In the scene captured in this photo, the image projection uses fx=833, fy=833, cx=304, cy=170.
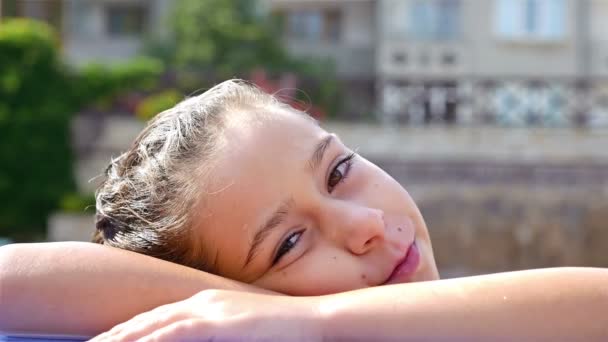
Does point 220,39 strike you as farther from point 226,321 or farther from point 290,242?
point 226,321

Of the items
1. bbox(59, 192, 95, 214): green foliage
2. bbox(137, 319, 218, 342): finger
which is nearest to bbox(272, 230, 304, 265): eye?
bbox(137, 319, 218, 342): finger

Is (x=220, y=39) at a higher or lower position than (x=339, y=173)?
lower

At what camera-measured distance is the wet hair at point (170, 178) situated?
81 centimetres

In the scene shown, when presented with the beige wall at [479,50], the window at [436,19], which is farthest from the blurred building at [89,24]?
the window at [436,19]

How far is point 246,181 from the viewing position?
0.77m

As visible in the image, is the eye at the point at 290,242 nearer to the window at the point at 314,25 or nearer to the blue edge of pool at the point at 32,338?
the blue edge of pool at the point at 32,338

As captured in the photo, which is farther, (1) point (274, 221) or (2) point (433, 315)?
(1) point (274, 221)

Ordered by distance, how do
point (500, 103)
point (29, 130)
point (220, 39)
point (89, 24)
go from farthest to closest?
point (89, 24)
point (220, 39)
point (500, 103)
point (29, 130)

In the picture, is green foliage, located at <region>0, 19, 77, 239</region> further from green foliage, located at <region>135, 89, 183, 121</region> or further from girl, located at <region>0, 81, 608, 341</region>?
girl, located at <region>0, 81, 608, 341</region>

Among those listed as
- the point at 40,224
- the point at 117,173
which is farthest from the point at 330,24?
the point at 117,173

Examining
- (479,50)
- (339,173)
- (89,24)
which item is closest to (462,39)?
(479,50)

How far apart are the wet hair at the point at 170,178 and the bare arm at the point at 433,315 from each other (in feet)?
0.74

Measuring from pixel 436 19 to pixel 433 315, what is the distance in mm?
14940

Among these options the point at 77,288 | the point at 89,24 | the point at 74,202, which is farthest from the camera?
the point at 89,24
